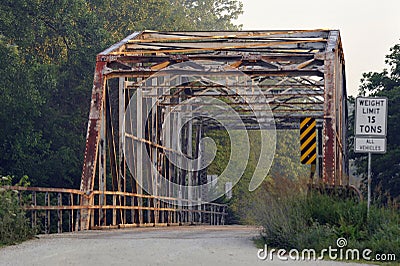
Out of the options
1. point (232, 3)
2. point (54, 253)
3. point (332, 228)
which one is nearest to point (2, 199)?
point (54, 253)

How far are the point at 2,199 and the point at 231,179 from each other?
4222 centimetres

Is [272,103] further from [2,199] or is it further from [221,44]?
[2,199]

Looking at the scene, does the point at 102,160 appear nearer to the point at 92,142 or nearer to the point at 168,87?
the point at 92,142

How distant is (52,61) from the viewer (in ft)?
117

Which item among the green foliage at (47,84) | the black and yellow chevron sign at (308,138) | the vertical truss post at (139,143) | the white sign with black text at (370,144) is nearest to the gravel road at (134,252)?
the white sign with black text at (370,144)

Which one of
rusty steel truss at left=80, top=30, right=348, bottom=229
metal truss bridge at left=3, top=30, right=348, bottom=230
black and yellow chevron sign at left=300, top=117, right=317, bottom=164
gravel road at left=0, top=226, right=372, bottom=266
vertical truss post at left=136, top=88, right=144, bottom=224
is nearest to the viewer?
gravel road at left=0, top=226, right=372, bottom=266

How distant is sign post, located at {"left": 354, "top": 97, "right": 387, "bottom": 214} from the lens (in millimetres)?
14000

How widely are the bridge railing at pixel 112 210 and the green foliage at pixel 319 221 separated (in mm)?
4384

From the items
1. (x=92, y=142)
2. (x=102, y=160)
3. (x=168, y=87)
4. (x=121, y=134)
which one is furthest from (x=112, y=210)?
(x=92, y=142)

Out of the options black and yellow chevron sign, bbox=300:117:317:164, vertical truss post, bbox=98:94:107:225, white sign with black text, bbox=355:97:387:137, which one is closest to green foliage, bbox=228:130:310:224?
white sign with black text, bbox=355:97:387:137

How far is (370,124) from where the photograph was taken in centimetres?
1404

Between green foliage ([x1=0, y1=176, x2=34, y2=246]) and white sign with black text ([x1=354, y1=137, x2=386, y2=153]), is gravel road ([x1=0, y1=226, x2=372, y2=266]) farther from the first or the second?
white sign with black text ([x1=354, y1=137, x2=386, y2=153])

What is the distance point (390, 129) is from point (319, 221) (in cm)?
1556

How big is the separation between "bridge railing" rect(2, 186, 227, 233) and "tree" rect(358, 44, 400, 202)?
23.6ft
